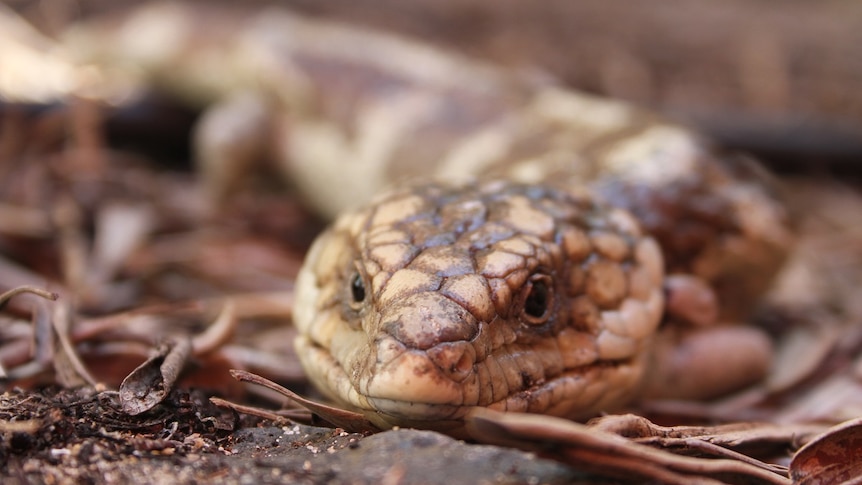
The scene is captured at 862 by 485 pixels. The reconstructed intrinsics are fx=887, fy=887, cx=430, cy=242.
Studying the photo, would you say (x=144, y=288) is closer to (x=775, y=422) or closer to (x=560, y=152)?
(x=560, y=152)

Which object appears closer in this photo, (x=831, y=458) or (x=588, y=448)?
(x=588, y=448)

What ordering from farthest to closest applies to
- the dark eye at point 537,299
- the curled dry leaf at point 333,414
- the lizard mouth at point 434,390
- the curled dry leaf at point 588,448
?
the dark eye at point 537,299
the curled dry leaf at point 333,414
the lizard mouth at point 434,390
the curled dry leaf at point 588,448

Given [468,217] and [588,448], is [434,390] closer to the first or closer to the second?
[588,448]

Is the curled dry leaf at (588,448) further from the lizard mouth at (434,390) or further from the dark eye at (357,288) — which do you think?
the dark eye at (357,288)

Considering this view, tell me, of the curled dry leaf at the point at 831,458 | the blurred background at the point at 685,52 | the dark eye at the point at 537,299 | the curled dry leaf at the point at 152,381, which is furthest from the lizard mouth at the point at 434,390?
the blurred background at the point at 685,52

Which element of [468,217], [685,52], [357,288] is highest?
[685,52]

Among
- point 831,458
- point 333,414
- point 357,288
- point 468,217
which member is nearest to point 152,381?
point 333,414
